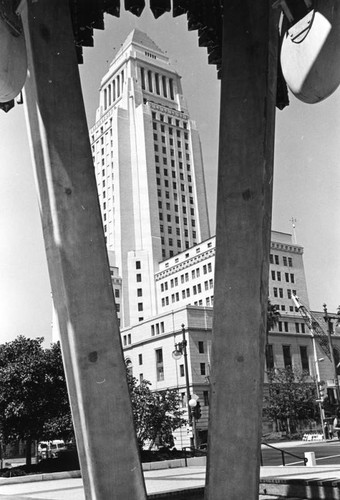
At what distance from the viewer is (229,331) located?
5.85 m

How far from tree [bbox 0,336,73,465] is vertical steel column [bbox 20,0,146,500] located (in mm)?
24848

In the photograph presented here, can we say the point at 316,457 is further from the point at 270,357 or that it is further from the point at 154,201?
the point at 154,201

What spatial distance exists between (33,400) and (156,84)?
112m

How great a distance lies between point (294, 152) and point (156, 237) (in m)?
110

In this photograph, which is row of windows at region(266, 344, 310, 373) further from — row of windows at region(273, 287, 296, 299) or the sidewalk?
the sidewalk

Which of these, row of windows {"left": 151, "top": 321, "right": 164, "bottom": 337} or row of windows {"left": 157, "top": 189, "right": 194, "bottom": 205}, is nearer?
row of windows {"left": 151, "top": 321, "right": 164, "bottom": 337}

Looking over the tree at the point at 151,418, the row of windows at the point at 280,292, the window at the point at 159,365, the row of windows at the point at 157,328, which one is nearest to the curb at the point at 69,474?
the tree at the point at 151,418

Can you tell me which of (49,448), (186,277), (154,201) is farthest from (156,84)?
(49,448)

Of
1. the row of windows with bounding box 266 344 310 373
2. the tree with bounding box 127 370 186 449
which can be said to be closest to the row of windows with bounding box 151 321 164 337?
the row of windows with bounding box 266 344 310 373

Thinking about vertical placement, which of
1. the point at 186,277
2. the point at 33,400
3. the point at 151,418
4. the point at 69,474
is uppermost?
the point at 186,277

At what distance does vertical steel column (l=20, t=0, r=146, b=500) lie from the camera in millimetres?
5488

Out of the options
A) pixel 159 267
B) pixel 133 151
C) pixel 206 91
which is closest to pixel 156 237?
pixel 159 267

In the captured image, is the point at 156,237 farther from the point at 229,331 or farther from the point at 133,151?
the point at 229,331

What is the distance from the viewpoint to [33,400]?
29.5 metres
